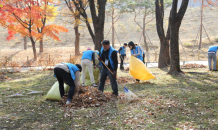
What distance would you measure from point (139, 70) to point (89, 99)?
3.06 meters

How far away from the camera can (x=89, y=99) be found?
5309 millimetres

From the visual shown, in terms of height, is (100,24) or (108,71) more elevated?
(100,24)

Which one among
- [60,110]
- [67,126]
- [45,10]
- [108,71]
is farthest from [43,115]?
[45,10]

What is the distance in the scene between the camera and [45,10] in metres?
18.7

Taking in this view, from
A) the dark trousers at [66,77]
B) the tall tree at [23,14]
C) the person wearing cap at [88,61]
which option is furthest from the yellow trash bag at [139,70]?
the tall tree at [23,14]

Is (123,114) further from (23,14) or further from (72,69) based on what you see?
(23,14)

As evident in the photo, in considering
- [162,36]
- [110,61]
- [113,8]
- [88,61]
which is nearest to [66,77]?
[110,61]

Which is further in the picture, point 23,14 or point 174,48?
point 23,14

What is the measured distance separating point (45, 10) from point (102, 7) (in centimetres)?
1139

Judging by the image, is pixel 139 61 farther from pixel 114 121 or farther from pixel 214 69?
pixel 214 69

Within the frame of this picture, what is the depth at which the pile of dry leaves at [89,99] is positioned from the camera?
5.17 m

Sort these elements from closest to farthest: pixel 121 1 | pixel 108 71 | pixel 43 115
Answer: pixel 43 115 < pixel 108 71 < pixel 121 1

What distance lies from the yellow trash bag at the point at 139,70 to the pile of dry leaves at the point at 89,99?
243 cm

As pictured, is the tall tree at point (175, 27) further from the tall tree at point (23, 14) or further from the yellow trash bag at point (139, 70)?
the tall tree at point (23, 14)
